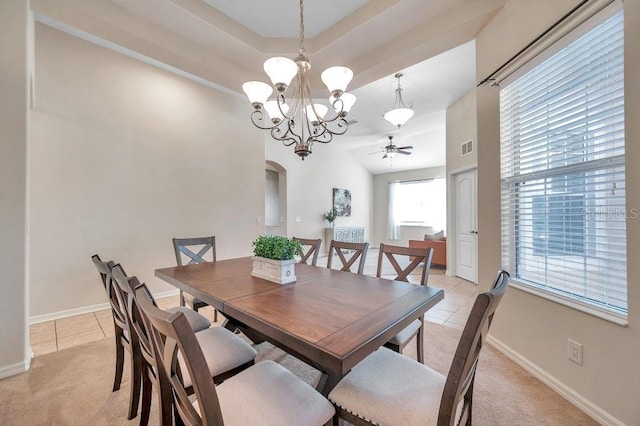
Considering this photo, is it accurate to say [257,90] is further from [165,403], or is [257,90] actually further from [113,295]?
[165,403]

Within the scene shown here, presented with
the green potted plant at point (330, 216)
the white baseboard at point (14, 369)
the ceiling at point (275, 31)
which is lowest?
the white baseboard at point (14, 369)

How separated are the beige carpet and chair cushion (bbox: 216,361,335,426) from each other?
35.0 inches

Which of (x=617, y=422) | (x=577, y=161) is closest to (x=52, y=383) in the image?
(x=617, y=422)

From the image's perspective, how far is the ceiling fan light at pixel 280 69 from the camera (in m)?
1.89

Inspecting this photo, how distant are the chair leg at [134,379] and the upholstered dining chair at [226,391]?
1.57 feet

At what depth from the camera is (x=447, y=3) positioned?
7.36ft

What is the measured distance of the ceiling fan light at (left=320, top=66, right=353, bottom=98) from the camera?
190 centimetres

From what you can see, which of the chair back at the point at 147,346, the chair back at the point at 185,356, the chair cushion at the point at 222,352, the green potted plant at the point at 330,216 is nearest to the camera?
the chair back at the point at 185,356

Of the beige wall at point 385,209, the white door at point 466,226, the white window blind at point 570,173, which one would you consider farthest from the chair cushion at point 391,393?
the beige wall at point 385,209

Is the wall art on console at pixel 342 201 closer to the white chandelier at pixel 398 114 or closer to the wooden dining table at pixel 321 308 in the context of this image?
the white chandelier at pixel 398 114

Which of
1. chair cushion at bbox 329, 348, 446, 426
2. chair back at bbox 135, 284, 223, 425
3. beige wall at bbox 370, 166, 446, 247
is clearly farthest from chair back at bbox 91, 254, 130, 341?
beige wall at bbox 370, 166, 446, 247

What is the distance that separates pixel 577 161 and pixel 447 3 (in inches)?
63.9

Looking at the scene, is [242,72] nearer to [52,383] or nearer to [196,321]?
[196,321]

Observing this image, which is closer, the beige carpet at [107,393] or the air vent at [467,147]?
the beige carpet at [107,393]
